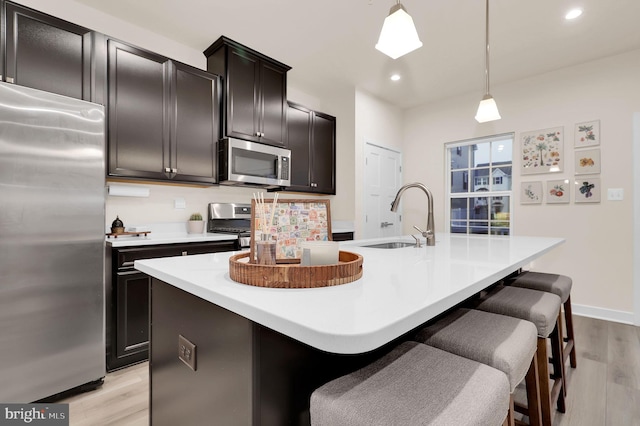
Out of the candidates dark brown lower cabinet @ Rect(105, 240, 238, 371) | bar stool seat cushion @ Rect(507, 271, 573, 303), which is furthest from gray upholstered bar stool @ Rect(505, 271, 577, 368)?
dark brown lower cabinet @ Rect(105, 240, 238, 371)

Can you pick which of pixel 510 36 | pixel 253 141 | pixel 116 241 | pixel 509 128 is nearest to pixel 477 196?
pixel 509 128

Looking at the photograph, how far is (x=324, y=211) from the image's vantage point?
3.47ft

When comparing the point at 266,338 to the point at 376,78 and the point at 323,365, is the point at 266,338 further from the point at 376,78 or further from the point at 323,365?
the point at 376,78

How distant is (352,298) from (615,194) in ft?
12.8

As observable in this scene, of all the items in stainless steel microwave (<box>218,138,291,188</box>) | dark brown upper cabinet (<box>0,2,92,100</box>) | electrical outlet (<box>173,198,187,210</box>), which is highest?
dark brown upper cabinet (<box>0,2,92,100</box>)

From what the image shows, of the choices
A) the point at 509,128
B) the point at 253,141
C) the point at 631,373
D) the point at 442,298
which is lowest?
the point at 631,373

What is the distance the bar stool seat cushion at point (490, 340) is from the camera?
36.6 inches

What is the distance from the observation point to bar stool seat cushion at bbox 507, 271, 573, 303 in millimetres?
1803

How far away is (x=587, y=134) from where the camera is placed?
335cm

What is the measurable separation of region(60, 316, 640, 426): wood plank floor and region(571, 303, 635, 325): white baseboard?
823 millimetres

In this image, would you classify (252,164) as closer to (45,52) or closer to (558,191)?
(45,52)

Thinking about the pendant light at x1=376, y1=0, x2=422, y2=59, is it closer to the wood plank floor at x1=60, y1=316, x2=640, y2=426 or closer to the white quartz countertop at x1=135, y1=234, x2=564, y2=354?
the white quartz countertop at x1=135, y1=234, x2=564, y2=354

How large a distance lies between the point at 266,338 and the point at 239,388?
0.15 metres

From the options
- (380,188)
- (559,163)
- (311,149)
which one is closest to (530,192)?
(559,163)
